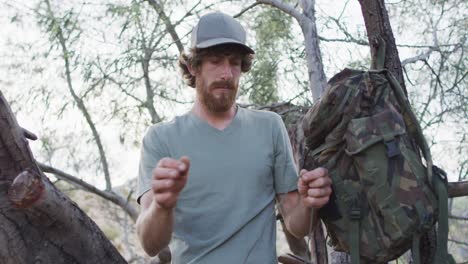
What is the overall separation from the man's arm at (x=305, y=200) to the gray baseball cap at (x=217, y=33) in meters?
0.48

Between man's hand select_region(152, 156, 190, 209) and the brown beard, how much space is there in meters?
0.42

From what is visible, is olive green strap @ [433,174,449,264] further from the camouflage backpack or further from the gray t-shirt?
the gray t-shirt

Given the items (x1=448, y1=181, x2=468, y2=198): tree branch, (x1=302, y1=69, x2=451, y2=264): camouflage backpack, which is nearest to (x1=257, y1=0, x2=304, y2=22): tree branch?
(x1=448, y1=181, x2=468, y2=198): tree branch

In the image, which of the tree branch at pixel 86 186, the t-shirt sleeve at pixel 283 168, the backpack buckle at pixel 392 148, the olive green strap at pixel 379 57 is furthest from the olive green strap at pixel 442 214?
the tree branch at pixel 86 186

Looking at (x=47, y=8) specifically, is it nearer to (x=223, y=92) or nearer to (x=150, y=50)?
(x=150, y=50)

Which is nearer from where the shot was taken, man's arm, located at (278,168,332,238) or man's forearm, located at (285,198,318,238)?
man's arm, located at (278,168,332,238)

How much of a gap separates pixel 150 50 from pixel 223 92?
17.8 feet

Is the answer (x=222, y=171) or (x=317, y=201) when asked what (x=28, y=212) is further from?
(x=317, y=201)

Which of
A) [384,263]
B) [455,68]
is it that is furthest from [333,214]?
[455,68]

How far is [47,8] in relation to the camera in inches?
332

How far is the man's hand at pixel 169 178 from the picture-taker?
185 centimetres

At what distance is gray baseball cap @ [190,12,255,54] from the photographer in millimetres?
2283

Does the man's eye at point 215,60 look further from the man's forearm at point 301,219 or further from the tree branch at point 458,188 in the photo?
the tree branch at point 458,188

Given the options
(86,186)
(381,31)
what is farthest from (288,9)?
(86,186)
